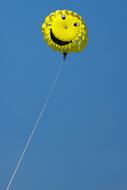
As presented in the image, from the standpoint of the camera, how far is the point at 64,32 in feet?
380

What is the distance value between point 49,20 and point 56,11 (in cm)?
82

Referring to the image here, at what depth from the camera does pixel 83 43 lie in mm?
116438

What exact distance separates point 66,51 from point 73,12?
289 cm

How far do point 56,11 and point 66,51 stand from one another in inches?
117

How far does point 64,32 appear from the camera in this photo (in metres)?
116

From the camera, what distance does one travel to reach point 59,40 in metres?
116

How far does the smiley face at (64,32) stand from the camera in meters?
116

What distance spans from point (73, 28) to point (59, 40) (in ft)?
4.40

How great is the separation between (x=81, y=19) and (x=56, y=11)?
194cm

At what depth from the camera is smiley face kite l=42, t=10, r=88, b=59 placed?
115750 mm

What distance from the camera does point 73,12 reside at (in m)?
116

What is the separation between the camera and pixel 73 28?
116 metres

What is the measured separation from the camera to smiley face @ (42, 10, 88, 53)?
116 meters

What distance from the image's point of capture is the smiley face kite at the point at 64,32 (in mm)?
115750
